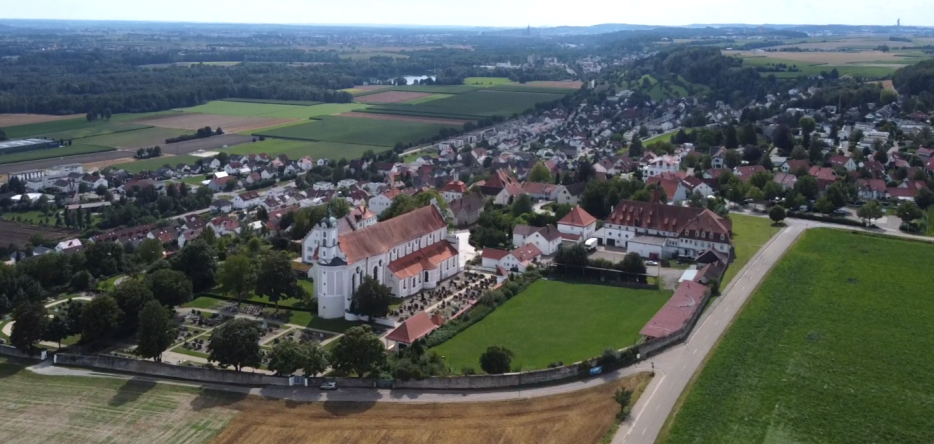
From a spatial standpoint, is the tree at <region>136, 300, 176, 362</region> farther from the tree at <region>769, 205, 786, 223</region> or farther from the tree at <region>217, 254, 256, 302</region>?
the tree at <region>769, 205, 786, 223</region>

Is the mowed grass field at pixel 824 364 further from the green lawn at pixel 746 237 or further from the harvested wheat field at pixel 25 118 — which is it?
the harvested wheat field at pixel 25 118

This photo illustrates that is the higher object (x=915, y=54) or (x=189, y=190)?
(x=915, y=54)

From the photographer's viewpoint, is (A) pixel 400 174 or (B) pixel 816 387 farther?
(A) pixel 400 174

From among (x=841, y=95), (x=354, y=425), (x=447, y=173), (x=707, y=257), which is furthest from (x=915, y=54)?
(x=354, y=425)

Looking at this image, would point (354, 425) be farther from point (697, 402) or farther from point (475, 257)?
point (475, 257)

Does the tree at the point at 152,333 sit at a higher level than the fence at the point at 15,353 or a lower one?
higher

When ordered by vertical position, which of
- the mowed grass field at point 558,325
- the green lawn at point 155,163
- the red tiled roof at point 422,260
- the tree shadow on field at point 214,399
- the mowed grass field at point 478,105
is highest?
the mowed grass field at point 478,105

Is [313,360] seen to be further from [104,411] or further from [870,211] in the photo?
[870,211]

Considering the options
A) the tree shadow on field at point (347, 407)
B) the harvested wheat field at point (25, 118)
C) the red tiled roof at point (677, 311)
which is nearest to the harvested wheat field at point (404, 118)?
the harvested wheat field at point (25, 118)
